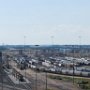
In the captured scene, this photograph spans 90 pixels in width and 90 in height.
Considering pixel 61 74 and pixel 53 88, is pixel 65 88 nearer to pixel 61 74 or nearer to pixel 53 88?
pixel 53 88

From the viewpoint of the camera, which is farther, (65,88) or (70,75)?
(70,75)

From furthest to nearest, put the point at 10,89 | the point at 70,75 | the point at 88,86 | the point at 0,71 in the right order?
the point at 70,75, the point at 0,71, the point at 88,86, the point at 10,89

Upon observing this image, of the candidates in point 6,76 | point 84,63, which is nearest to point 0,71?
point 6,76

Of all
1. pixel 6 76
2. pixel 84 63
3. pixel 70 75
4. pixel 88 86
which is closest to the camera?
pixel 88 86

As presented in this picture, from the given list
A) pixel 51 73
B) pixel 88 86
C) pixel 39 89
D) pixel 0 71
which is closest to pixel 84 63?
pixel 51 73

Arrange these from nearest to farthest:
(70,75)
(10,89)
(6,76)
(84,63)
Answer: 1. (10,89)
2. (6,76)
3. (70,75)
4. (84,63)

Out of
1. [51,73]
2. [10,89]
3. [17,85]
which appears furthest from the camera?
[51,73]

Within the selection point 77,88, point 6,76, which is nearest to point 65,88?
point 77,88

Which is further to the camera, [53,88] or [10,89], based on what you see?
[53,88]

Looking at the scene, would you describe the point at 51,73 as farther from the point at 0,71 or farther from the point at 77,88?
the point at 77,88
